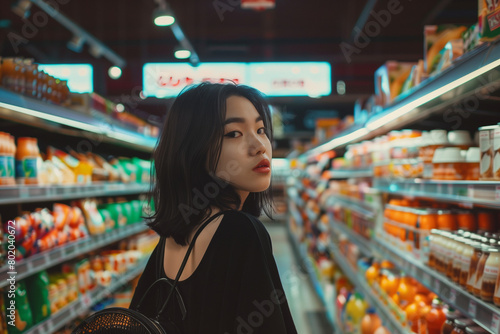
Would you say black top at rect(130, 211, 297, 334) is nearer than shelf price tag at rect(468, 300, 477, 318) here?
Yes

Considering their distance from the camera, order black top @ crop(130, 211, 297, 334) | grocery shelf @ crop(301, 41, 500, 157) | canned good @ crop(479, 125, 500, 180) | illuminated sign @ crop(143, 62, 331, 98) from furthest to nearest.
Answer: illuminated sign @ crop(143, 62, 331, 98), canned good @ crop(479, 125, 500, 180), grocery shelf @ crop(301, 41, 500, 157), black top @ crop(130, 211, 297, 334)

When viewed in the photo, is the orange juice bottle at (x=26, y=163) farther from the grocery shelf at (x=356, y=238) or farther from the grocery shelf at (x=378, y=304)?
the grocery shelf at (x=356, y=238)

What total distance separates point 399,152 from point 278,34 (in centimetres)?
832

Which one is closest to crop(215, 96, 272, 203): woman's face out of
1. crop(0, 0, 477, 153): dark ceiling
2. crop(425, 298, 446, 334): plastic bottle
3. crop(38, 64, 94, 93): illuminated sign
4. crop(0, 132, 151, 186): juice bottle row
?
crop(425, 298, 446, 334): plastic bottle

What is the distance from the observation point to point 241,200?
134 centimetres

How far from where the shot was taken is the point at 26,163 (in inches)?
95.8

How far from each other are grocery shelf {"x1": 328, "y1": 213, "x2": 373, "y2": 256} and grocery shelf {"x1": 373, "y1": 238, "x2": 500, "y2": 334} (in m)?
0.78

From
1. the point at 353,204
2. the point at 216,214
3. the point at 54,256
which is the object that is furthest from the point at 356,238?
the point at 216,214

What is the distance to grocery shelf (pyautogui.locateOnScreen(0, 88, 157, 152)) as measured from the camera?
2.08 metres

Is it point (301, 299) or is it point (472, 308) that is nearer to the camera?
point (472, 308)

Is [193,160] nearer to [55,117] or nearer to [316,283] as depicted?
[55,117]

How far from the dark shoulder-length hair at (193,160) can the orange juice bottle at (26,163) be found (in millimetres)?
1404

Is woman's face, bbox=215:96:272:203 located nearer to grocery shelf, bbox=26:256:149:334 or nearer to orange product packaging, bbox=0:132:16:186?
orange product packaging, bbox=0:132:16:186

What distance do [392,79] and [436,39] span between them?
0.67 m
